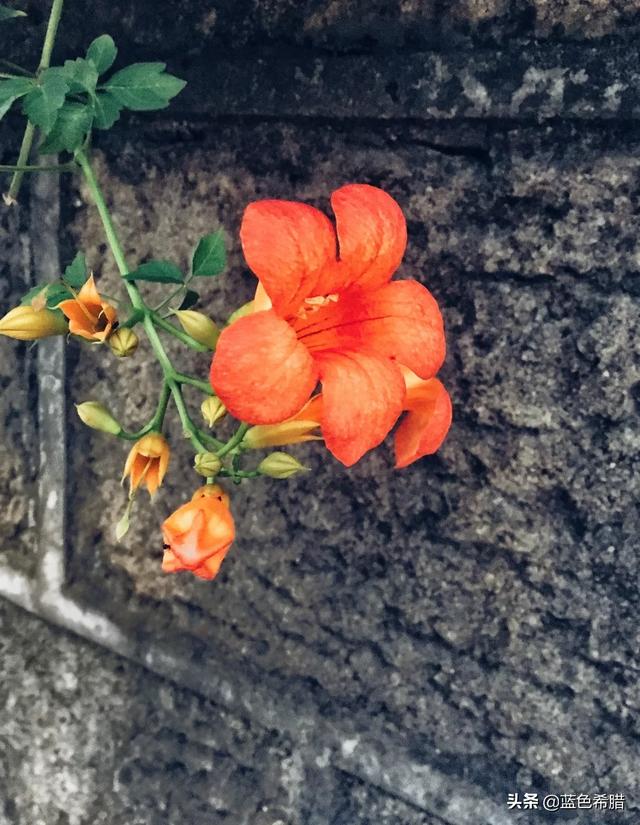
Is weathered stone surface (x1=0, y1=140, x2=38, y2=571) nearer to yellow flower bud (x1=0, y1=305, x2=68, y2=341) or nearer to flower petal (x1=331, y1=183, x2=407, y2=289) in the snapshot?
yellow flower bud (x1=0, y1=305, x2=68, y2=341)

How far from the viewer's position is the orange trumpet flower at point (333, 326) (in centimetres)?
67

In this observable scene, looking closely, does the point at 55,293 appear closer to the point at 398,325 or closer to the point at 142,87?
the point at 142,87

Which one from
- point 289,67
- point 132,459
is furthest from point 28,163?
point 132,459

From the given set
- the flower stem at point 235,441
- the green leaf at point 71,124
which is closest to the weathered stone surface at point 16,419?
the green leaf at point 71,124

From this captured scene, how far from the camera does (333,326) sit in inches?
32.8

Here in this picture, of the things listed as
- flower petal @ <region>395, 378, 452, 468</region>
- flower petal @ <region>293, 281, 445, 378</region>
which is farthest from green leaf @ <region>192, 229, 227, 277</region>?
flower petal @ <region>395, 378, 452, 468</region>

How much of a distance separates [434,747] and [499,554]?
319 mm

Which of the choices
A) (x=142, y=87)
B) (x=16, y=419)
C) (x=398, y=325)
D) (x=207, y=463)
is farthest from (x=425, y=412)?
(x=16, y=419)

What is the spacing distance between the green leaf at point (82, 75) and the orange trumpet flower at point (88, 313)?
0.25 meters

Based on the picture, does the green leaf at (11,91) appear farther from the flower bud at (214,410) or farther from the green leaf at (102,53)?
the flower bud at (214,410)

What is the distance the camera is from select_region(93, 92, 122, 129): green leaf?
2.98 feet

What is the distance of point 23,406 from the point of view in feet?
4.55

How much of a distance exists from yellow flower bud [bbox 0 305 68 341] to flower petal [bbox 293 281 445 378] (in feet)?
0.88

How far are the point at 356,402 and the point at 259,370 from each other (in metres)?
0.09
